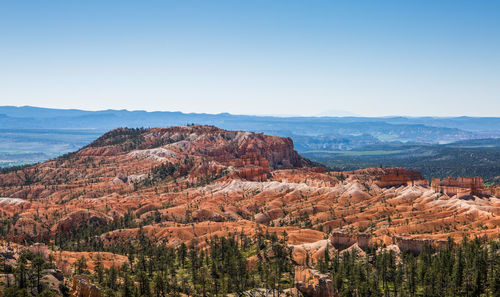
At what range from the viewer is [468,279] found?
277 feet

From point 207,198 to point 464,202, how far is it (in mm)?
77228

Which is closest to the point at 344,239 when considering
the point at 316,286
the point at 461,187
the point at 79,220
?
the point at 316,286

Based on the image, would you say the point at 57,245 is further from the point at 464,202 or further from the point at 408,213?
the point at 464,202

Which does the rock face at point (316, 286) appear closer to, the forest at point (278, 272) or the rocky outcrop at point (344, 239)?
the forest at point (278, 272)

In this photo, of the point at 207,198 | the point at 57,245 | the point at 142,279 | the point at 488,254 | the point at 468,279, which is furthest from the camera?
the point at 207,198

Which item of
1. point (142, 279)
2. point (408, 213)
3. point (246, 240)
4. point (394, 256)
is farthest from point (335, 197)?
point (142, 279)

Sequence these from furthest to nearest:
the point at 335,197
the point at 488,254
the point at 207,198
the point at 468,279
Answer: the point at 207,198, the point at 335,197, the point at 488,254, the point at 468,279

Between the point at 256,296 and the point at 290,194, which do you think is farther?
the point at 290,194

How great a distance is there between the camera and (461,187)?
5920 inches

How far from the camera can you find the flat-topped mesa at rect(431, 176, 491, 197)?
14498 centimetres

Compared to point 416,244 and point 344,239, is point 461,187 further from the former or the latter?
point 344,239

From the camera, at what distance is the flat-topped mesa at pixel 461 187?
144975 millimetres

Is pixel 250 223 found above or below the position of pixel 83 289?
below

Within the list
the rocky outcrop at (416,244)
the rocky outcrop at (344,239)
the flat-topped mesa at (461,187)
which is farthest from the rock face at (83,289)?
the flat-topped mesa at (461,187)
